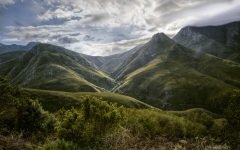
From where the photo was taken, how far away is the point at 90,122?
31.3 metres

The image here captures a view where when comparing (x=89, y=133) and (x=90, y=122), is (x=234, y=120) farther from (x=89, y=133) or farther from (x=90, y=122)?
(x=89, y=133)

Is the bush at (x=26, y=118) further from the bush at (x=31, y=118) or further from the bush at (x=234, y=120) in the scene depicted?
the bush at (x=234, y=120)

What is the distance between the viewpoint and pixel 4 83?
78.2 m

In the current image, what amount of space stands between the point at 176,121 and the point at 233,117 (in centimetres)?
6633

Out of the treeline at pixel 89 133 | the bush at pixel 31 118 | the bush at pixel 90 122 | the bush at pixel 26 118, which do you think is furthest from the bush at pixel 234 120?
the bush at pixel 31 118

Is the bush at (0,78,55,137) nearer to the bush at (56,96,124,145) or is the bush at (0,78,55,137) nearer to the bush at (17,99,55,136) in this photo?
the bush at (17,99,55,136)

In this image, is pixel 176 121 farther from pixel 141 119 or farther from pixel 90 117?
pixel 90 117

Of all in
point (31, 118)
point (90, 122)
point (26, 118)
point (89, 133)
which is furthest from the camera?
point (31, 118)

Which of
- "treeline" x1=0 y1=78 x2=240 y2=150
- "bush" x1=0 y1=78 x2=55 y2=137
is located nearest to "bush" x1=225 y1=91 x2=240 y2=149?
"treeline" x1=0 y1=78 x2=240 y2=150

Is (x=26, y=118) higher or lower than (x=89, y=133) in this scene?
lower

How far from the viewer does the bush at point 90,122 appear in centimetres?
2942

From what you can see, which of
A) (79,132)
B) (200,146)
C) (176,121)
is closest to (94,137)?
(79,132)

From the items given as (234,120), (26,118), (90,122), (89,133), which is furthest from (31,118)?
(234,120)

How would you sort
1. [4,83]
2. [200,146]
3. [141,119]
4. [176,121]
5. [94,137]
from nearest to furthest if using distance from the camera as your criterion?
[200,146]
[94,137]
[4,83]
[141,119]
[176,121]
